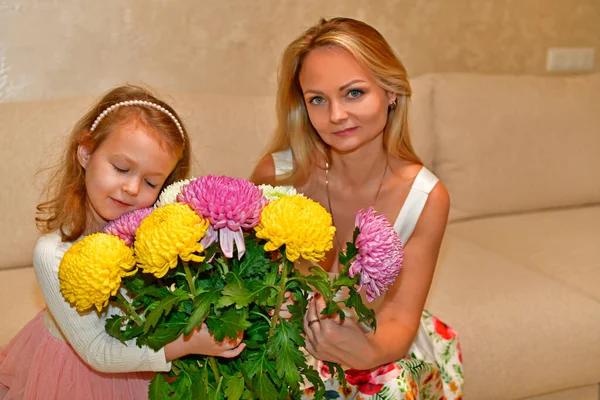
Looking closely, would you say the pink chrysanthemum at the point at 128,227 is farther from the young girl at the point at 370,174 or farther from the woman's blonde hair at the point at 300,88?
the woman's blonde hair at the point at 300,88

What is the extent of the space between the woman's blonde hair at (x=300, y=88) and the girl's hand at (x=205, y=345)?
2.61ft

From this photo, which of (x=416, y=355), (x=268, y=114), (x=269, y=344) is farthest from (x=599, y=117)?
(x=269, y=344)

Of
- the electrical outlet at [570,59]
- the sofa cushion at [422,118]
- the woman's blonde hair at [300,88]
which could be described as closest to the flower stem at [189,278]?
the woman's blonde hair at [300,88]

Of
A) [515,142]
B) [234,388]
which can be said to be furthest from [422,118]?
[234,388]

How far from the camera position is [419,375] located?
5.66 ft

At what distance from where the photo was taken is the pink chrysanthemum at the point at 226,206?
1084mm

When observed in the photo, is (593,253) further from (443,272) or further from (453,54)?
(453,54)

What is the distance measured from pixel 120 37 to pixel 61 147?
53cm

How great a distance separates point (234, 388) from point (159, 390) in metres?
0.12

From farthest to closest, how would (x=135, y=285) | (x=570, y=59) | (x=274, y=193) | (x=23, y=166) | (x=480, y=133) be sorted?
1. (x=570, y=59)
2. (x=480, y=133)
3. (x=23, y=166)
4. (x=274, y=193)
5. (x=135, y=285)

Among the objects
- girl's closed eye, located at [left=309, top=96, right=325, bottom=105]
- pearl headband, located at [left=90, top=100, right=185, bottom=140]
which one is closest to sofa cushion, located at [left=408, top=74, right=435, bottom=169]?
girl's closed eye, located at [left=309, top=96, right=325, bottom=105]

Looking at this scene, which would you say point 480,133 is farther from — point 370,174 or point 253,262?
point 253,262

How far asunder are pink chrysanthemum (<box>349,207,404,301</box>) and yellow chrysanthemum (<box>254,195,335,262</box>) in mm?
52

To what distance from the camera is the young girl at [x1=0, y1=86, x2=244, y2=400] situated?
4.58ft
